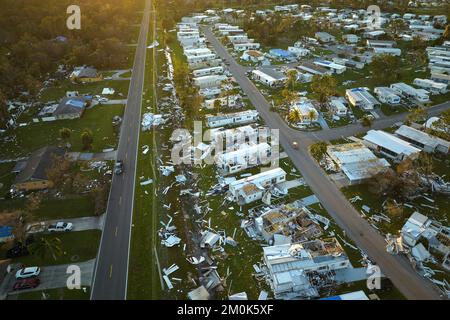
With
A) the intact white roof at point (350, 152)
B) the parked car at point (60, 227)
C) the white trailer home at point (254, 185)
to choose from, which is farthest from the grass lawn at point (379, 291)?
the parked car at point (60, 227)

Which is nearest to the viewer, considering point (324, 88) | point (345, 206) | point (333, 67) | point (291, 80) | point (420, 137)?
point (345, 206)

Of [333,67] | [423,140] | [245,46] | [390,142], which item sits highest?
[245,46]

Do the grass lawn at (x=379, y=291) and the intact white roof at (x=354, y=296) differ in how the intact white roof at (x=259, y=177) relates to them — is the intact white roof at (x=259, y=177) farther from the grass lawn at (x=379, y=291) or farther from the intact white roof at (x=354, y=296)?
the intact white roof at (x=354, y=296)

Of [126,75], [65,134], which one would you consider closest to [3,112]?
[65,134]

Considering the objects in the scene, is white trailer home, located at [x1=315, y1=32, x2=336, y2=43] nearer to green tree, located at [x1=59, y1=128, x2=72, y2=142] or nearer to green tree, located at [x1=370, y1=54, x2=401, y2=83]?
green tree, located at [x1=370, y1=54, x2=401, y2=83]

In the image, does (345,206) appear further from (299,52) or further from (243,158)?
(299,52)

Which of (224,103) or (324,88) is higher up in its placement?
(324,88)

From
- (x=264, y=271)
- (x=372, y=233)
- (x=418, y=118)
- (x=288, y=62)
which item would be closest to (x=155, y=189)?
(x=264, y=271)
